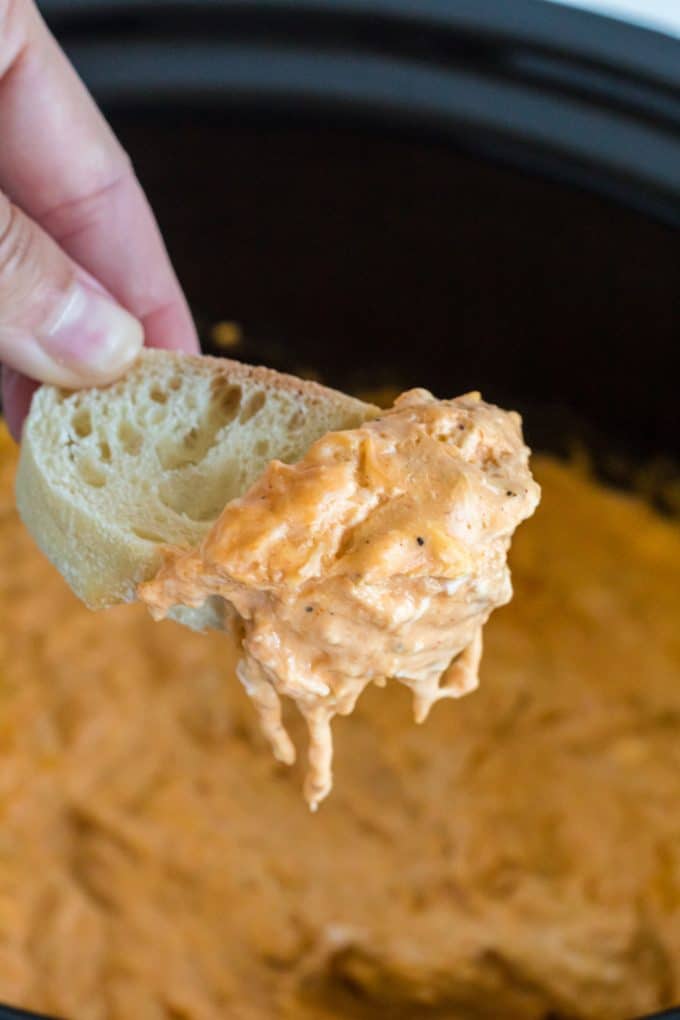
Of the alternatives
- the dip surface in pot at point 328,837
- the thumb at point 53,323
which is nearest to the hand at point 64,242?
the thumb at point 53,323

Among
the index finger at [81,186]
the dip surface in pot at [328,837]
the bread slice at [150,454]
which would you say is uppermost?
the index finger at [81,186]

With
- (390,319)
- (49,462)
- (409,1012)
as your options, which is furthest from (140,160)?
(409,1012)

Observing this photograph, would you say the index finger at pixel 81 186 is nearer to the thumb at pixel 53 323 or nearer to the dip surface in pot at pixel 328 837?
the thumb at pixel 53 323

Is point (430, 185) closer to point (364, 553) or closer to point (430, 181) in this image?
point (430, 181)

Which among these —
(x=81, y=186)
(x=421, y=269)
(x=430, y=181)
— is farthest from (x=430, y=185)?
(x=81, y=186)

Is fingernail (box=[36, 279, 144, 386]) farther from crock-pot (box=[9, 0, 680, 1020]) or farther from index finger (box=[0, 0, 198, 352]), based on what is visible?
crock-pot (box=[9, 0, 680, 1020])

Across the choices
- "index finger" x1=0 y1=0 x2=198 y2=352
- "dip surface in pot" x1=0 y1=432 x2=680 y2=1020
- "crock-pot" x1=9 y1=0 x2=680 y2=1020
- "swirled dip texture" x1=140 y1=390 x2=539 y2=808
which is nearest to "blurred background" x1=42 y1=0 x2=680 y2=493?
"crock-pot" x1=9 y1=0 x2=680 y2=1020

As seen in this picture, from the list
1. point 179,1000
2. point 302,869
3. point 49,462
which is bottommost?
point 179,1000

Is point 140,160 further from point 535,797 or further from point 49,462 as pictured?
point 535,797
